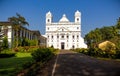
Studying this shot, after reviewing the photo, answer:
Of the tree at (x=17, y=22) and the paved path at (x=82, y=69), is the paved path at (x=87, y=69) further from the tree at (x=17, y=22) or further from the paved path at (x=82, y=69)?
the tree at (x=17, y=22)

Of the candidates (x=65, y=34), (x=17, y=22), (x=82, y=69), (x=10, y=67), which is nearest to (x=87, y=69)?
(x=82, y=69)

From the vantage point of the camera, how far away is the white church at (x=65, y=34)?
342 ft

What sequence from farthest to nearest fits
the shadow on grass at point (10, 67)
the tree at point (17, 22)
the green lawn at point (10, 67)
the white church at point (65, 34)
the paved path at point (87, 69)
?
the white church at point (65, 34)
the tree at point (17, 22)
the green lawn at point (10, 67)
the shadow on grass at point (10, 67)
the paved path at point (87, 69)

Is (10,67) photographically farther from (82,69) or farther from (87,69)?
(87,69)

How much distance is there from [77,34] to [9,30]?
48.5 m

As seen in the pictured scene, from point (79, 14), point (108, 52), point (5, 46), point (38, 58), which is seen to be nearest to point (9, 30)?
point (5, 46)

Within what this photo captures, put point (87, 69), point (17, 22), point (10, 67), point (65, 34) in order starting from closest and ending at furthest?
point (87, 69), point (10, 67), point (17, 22), point (65, 34)

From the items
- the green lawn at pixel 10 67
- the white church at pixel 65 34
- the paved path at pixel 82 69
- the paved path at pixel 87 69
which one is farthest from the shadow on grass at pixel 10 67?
the white church at pixel 65 34

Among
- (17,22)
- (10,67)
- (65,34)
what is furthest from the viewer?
(65,34)

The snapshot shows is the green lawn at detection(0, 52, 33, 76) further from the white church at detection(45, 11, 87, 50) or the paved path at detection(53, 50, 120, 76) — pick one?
the white church at detection(45, 11, 87, 50)

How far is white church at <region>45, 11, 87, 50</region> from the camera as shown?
342 feet

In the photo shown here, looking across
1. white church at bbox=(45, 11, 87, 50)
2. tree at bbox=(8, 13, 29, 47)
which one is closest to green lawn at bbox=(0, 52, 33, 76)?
tree at bbox=(8, 13, 29, 47)

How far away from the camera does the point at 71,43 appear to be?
105 meters

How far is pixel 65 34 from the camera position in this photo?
344 feet
